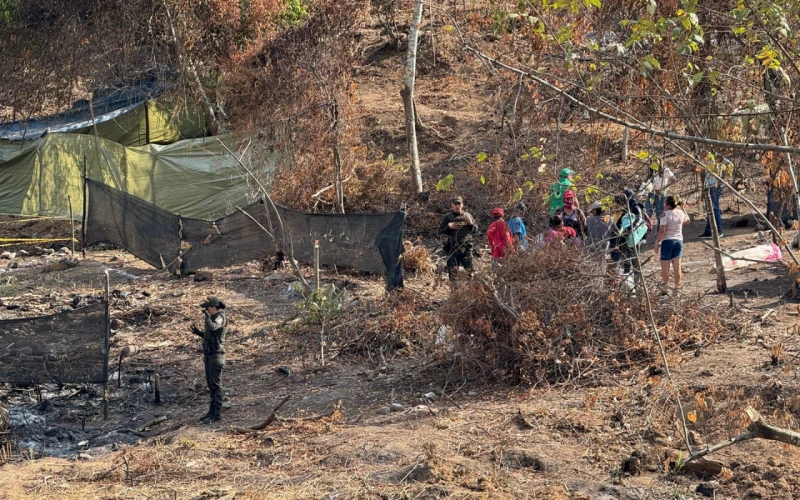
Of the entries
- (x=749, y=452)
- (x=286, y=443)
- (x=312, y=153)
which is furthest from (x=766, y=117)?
(x=312, y=153)

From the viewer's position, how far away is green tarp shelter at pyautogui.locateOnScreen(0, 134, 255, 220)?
19.0m

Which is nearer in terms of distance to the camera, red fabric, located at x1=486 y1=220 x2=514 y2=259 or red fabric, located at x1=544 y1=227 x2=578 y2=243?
red fabric, located at x1=544 y1=227 x2=578 y2=243

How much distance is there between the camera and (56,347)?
355 inches

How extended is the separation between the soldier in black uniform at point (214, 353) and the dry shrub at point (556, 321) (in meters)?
2.27

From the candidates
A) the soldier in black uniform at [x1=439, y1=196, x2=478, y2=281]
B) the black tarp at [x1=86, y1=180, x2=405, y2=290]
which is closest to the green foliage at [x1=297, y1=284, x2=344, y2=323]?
the black tarp at [x1=86, y1=180, x2=405, y2=290]

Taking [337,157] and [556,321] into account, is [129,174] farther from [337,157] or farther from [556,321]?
[556,321]

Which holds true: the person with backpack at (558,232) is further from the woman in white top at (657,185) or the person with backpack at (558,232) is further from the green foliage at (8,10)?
the green foliage at (8,10)

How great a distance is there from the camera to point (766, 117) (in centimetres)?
627

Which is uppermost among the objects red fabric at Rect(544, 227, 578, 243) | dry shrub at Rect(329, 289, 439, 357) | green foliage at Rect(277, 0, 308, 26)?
green foliage at Rect(277, 0, 308, 26)

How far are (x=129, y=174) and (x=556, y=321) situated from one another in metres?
13.5

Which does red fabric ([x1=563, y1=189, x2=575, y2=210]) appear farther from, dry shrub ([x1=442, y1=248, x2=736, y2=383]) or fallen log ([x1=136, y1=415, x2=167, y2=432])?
fallen log ([x1=136, y1=415, x2=167, y2=432])

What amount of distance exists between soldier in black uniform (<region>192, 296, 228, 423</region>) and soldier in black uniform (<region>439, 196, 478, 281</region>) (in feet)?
12.0

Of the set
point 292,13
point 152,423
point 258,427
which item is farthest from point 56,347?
point 292,13

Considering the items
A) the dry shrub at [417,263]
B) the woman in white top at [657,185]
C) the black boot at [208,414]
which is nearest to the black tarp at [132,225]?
the dry shrub at [417,263]
